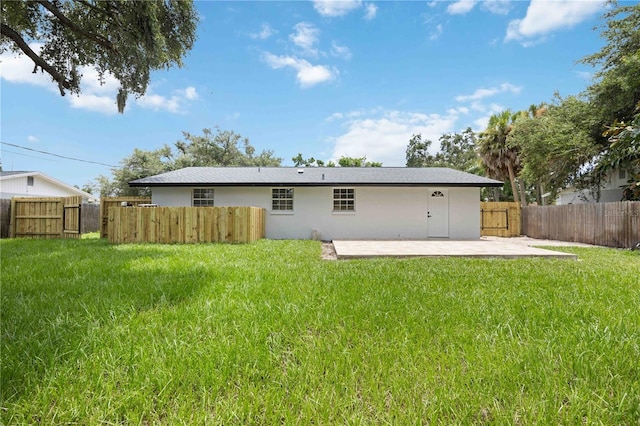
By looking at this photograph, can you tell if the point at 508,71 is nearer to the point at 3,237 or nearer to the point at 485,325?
the point at 485,325

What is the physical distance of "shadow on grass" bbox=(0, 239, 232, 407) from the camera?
2.15 m

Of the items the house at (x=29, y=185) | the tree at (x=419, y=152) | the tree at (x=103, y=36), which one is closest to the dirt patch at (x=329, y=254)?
the tree at (x=103, y=36)

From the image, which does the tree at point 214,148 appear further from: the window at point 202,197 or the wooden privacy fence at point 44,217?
the window at point 202,197

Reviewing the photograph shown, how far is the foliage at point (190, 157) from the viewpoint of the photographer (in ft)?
87.5

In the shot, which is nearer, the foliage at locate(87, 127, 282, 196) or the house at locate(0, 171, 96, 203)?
the house at locate(0, 171, 96, 203)

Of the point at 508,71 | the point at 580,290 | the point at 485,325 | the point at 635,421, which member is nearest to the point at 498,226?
the point at 508,71

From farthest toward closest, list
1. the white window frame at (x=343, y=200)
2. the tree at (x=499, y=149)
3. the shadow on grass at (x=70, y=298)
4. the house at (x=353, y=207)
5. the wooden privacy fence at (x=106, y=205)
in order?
the tree at (x=499, y=149) < the white window frame at (x=343, y=200) < the house at (x=353, y=207) < the wooden privacy fence at (x=106, y=205) < the shadow on grass at (x=70, y=298)

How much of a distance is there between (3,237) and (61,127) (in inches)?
755

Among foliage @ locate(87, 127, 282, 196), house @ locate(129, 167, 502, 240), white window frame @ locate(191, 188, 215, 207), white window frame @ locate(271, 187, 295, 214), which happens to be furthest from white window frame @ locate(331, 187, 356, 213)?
foliage @ locate(87, 127, 282, 196)

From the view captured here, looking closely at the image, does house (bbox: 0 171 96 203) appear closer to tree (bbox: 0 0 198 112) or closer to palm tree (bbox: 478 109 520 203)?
tree (bbox: 0 0 198 112)

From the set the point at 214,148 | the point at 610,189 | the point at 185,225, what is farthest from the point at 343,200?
the point at 214,148

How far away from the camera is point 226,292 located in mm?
3785

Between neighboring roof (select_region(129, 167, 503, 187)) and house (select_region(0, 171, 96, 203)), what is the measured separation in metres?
14.0

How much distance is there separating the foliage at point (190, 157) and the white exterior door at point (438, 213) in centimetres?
2437
